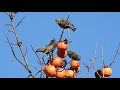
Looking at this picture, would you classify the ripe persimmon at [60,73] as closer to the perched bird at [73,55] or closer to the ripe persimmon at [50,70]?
the ripe persimmon at [50,70]

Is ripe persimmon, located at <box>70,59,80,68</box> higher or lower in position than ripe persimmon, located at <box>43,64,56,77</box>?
higher

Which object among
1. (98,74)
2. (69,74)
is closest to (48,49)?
(69,74)

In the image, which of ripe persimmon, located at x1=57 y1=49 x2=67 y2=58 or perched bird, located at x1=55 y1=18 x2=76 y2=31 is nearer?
perched bird, located at x1=55 y1=18 x2=76 y2=31

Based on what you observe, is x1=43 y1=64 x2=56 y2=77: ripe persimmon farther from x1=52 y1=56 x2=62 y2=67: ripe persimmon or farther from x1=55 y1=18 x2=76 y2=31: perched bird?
x1=55 y1=18 x2=76 y2=31: perched bird

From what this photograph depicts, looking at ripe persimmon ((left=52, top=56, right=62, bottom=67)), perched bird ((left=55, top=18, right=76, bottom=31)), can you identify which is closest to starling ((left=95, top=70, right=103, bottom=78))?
ripe persimmon ((left=52, top=56, right=62, bottom=67))

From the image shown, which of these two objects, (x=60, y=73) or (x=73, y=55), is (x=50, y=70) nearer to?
(x=60, y=73)

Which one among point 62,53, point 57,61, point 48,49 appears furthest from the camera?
point 62,53

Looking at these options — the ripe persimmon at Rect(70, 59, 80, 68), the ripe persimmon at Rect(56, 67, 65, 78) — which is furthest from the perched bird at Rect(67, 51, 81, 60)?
the ripe persimmon at Rect(56, 67, 65, 78)

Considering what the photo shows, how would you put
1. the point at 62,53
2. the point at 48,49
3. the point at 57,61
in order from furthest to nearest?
the point at 62,53, the point at 57,61, the point at 48,49

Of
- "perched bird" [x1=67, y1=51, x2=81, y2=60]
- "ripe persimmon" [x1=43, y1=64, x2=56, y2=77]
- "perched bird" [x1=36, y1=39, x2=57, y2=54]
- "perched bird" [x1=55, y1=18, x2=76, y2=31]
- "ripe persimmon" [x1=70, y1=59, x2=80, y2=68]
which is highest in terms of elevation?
"perched bird" [x1=55, y1=18, x2=76, y2=31]
